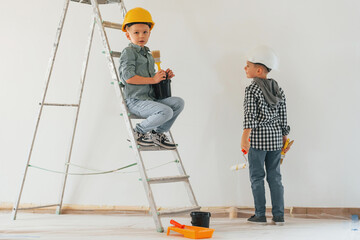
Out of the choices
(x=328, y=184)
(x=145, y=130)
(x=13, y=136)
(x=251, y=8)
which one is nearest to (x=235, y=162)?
(x=328, y=184)

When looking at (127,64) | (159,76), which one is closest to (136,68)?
(127,64)

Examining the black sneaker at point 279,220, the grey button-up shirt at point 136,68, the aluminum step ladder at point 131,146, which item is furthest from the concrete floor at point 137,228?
the grey button-up shirt at point 136,68

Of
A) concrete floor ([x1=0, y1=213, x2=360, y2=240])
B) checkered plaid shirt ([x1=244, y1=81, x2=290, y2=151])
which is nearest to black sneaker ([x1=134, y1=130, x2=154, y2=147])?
concrete floor ([x1=0, y1=213, x2=360, y2=240])

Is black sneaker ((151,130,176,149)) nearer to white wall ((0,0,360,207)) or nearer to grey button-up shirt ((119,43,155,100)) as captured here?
grey button-up shirt ((119,43,155,100))

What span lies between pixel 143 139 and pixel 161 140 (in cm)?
13

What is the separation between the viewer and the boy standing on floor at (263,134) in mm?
2842

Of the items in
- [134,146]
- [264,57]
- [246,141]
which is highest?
[264,57]

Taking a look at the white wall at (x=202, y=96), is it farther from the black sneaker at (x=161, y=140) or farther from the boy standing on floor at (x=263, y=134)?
the black sneaker at (x=161, y=140)

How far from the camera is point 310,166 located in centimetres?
318

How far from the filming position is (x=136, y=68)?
9.32 feet

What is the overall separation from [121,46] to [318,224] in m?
1.99

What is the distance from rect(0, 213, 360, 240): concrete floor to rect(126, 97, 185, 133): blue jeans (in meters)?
0.63

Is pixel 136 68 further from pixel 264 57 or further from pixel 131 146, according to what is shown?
pixel 264 57

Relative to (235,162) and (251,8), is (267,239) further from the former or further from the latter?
(251,8)
